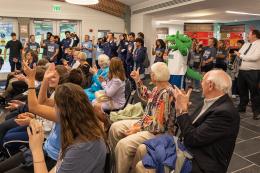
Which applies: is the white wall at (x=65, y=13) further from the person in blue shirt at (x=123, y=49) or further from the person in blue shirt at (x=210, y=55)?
the person in blue shirt at (x=210, y=55)

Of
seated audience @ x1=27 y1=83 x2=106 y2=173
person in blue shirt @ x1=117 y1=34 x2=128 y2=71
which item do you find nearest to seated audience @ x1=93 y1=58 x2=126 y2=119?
seated audience @ x1=27 y1=83 x2=106 y2=173

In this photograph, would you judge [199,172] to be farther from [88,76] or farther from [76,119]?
[88,76]

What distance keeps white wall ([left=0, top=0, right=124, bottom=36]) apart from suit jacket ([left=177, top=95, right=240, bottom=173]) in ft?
31.9

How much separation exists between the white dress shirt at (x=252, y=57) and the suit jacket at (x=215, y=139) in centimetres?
312

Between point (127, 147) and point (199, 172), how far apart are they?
699 millimetres

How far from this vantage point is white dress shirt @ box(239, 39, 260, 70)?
446 centimetres

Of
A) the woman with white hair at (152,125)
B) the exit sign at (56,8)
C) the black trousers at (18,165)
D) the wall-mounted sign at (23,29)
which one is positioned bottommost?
the black trousers at (18,165)

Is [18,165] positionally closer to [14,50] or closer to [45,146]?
[45,146]

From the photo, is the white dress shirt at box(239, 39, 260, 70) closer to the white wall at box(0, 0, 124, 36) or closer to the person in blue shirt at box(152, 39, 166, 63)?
the person in blue shirt at box(152, 39, 166, 63)

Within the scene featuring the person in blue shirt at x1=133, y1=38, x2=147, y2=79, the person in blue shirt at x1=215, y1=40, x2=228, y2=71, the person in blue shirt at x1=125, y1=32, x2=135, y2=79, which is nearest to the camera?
the person in blue shirt at x1=215, y1=40, x2=228, y2=71

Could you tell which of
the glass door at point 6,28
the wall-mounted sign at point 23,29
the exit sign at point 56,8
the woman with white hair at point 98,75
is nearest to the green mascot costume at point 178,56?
the woman with white hair at point 98,75

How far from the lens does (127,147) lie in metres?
2.22

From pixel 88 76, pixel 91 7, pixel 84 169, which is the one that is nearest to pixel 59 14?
pixel 91 7

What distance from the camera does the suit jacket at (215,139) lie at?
1.67 meters
